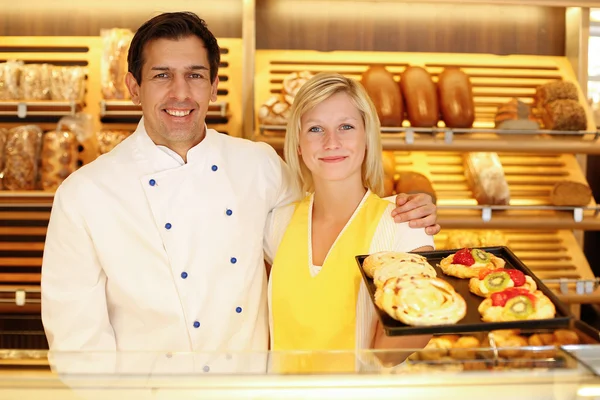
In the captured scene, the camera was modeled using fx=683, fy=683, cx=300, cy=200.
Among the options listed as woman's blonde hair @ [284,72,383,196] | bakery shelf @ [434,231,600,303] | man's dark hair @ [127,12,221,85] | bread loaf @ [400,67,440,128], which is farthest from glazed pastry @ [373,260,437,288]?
bakery shelf @ [434,231,600,303]

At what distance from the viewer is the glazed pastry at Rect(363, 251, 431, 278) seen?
1.51 m

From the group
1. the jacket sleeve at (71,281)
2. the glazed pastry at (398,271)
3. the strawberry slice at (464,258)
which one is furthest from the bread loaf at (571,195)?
the jacket sleeve at (71,281)

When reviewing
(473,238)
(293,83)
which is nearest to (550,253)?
(473,238)

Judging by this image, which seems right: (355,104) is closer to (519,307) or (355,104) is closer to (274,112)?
(519,307)

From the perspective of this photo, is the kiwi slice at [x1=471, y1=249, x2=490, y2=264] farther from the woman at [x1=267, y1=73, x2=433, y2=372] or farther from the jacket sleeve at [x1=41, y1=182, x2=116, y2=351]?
the jacket sleeve at [x1=41, y1=182, x2=116, y2=351]

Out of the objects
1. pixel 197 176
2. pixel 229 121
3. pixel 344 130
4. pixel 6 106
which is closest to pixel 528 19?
pixel 229 121

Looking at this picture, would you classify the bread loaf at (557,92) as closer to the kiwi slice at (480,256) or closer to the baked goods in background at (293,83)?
the baked goods in background at (293,83)

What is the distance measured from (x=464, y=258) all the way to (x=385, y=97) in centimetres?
192

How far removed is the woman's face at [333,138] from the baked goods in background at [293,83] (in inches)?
50.6

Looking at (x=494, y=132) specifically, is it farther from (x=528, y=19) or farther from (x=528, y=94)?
(x=528, y=19)

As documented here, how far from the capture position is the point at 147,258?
1.97 m

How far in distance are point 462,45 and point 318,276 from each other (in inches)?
93.5

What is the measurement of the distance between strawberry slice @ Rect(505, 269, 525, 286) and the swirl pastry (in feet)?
0.48

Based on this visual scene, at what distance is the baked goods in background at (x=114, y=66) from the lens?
3398 mm
